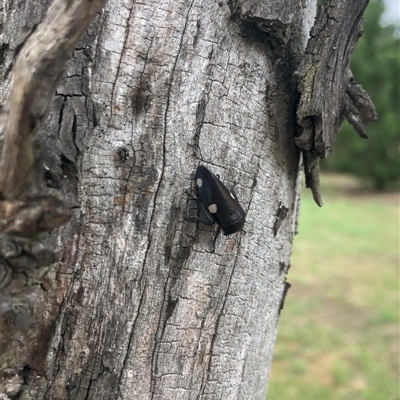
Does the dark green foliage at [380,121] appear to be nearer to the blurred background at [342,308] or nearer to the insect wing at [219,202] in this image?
the blurred background at [342,308]

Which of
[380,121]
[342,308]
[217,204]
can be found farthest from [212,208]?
[380,121]

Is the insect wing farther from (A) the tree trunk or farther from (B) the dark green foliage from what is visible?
(B) the dark green foliage

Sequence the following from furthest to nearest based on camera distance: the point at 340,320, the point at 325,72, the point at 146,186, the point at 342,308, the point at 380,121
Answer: the point at 380,121 < the point at 342,308 < the point at 340,320 < the point at 325,72 < the point at 146,186

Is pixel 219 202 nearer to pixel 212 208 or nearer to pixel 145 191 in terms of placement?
pixel 212 208

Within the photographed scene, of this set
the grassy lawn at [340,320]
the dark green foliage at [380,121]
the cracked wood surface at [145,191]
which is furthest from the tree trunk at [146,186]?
the dark green foliage at [380,121]

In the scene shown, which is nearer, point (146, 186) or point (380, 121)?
point (146, 186)
